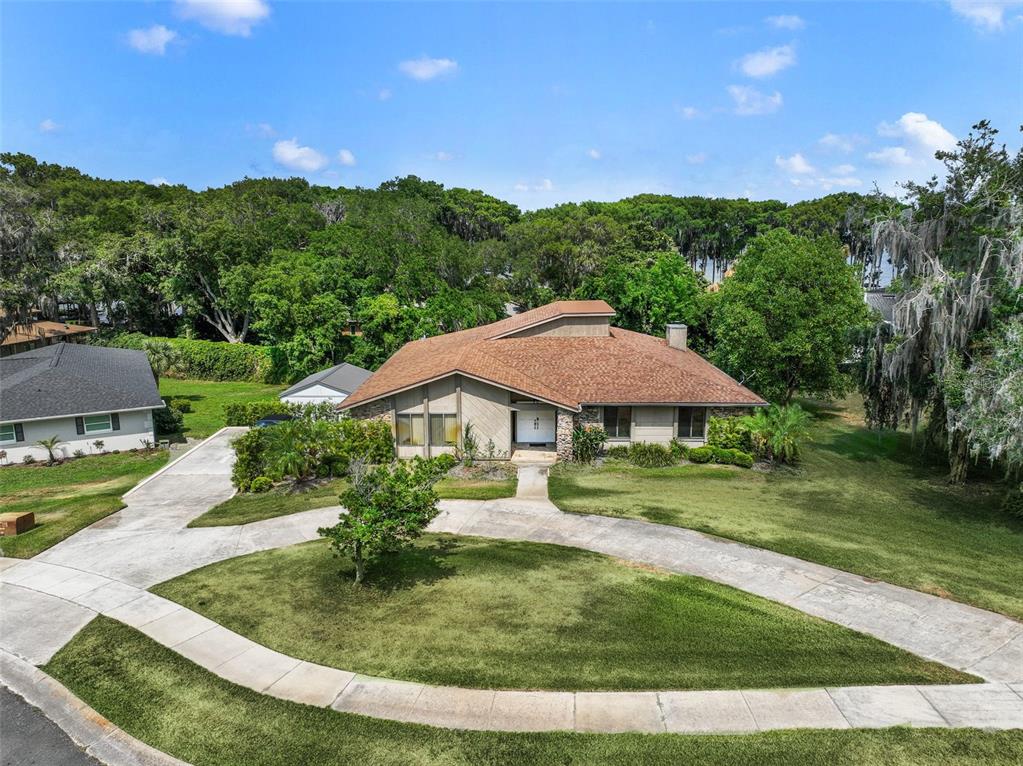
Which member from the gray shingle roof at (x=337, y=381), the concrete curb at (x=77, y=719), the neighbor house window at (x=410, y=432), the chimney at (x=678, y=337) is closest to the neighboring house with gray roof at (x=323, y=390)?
the gray shingle roof at (x=337, y=381)

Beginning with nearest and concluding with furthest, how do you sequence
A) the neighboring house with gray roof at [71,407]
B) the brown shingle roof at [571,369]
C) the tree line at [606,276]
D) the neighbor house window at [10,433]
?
the tree line at [606,276] < the brown shingle roof at [571,369] < the neighbor house window at [10,433] < the neighboring house with gray roof at [71,407]

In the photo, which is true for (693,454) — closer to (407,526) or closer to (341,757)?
(407,526)

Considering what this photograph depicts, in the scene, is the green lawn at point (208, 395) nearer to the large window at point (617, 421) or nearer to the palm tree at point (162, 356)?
the palm tree at point (162, 356)

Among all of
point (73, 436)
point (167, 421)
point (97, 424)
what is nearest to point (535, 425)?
point (167, 421)

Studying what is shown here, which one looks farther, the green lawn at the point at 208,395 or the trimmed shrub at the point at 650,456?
the green lawn at the point at 208,395

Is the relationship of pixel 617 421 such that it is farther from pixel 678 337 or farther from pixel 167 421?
pixel 167 421

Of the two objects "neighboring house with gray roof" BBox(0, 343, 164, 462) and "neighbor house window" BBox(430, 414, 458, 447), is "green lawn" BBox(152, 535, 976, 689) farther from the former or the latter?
"neighboring house with gray roof" BBox(0, 343, 164, 462)

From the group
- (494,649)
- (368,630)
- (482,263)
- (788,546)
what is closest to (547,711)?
(494,649)
